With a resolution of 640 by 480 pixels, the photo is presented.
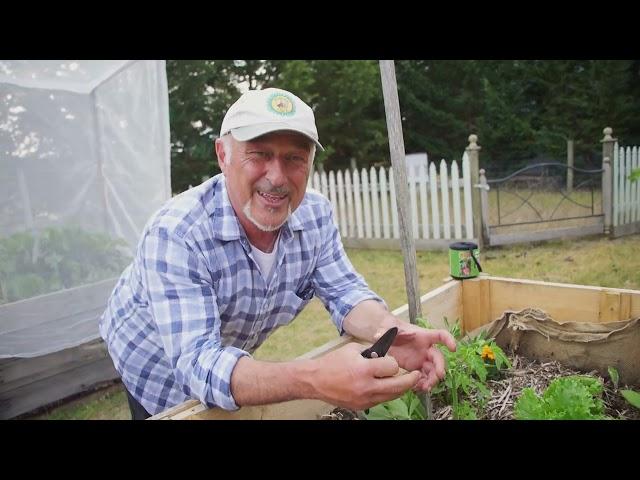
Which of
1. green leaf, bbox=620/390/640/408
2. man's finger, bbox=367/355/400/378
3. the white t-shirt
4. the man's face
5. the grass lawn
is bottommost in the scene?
the grass lawn

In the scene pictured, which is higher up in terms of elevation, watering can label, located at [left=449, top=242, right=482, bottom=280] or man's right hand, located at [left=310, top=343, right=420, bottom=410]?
watering can label, located at [left=449, top=242, right=482, bottom=280]

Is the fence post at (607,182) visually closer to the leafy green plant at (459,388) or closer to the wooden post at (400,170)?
the leafy green plant at (459,388)

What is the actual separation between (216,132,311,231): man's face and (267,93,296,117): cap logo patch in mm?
68

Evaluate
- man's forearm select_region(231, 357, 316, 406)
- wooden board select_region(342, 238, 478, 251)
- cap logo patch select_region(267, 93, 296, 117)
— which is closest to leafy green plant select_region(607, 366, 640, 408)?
man's forearm select_region(231, 357, 316, 406)

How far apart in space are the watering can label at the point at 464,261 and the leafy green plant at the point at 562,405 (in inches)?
34.5

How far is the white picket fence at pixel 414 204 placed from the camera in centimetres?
699

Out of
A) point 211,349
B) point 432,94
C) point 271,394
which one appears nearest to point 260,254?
point 211,349

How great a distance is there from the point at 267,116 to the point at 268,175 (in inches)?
7.6

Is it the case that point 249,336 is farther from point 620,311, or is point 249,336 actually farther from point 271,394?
point 620,311

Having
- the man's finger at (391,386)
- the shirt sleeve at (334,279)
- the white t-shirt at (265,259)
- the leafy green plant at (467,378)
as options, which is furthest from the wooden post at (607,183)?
the man's finger at (391,386)

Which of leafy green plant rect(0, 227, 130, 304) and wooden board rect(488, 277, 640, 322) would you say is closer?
wooden board rect(488, 277, 640, 322)

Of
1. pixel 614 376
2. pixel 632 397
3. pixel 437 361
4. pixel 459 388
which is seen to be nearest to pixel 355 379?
pixel 437 361

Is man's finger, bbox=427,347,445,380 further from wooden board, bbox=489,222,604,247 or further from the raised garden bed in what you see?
wooden board, bbox=489,222,604,247

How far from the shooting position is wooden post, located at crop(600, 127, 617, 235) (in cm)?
685
